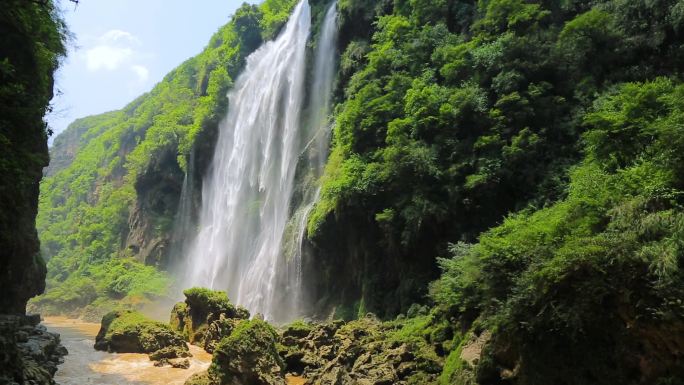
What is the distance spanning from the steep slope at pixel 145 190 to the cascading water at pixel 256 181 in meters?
4.08

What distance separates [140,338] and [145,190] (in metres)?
32.5

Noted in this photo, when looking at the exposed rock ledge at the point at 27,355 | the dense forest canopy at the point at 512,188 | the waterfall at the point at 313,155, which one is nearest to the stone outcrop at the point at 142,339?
the exposed rock ledge at the point at 27,355

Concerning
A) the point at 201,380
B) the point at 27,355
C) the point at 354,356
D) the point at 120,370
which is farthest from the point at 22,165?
the point at 354,356

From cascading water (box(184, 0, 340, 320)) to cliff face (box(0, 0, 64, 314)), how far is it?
10180mm

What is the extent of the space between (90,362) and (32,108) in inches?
355

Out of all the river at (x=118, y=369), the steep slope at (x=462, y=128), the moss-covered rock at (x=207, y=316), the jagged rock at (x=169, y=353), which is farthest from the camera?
the moss-covered rock at (x=207, y=316)

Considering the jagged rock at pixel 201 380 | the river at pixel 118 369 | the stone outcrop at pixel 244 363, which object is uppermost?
the stone outcrop at pixel 244 363

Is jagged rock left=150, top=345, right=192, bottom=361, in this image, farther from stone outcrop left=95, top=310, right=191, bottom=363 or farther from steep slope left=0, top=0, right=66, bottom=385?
steep slope left=0, top=0, right=66, bottom=385

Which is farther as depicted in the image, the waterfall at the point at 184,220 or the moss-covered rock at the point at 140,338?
the waterfall at the point at 184,220

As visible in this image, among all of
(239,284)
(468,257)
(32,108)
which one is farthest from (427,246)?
(239,284)

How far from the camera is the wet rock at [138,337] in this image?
18.0m

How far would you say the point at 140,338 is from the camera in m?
18.3

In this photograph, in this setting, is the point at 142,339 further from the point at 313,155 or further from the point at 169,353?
the point at 313,155

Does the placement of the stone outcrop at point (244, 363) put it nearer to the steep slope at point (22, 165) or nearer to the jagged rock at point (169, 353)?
the steep slope at point (22, 165)
